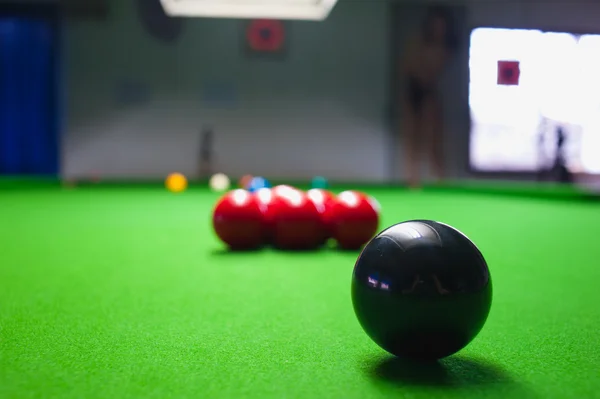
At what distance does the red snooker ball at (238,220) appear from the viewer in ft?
10.5

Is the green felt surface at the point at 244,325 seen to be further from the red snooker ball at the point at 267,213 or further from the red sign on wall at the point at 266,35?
the red sign on wall at the point at 266,35

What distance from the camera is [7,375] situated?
1.27 meters

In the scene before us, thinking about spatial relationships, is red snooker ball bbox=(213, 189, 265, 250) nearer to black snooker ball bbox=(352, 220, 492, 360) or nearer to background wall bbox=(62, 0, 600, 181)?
black snooker ball bbox=(352, 220, 492, 360)

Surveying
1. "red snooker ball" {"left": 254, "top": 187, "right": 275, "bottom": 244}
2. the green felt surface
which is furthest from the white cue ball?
"red snooker ball" {"left": 254, "top": 187, "right": 275, "bottom": 244}

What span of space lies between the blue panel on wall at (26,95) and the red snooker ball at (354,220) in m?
9.06

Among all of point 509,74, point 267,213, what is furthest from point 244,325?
point 509,74

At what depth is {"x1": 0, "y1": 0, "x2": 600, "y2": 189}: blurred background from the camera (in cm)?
1070

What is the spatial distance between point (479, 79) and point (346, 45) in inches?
109

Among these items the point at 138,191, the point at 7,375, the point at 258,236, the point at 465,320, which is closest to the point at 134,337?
the point at 7,375

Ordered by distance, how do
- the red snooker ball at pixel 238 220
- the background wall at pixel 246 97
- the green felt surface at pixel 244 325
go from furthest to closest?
the background wall at pixel 246 97
the red snooker ball at pixel 238 220
the green felt surface at pixel 244 325

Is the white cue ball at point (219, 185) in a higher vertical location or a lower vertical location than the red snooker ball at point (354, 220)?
lower

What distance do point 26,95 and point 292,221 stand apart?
9.17m

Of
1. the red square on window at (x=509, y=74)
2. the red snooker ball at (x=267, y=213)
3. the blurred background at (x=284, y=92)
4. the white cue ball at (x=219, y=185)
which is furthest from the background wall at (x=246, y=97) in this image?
the red snooker ball at (x=267, y=213)

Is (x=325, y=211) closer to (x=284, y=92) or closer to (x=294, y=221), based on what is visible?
(x=294, y=221)
